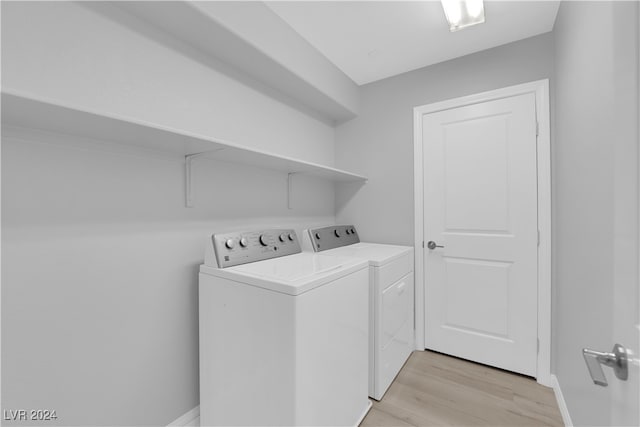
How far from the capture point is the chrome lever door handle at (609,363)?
1.92 feet

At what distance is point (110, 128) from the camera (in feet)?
3.42

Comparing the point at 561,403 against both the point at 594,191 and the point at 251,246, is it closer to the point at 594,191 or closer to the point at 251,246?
the point at 594,191

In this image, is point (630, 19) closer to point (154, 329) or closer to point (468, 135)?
point (468, 135)

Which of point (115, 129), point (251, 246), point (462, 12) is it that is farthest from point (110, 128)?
point (462, 12)

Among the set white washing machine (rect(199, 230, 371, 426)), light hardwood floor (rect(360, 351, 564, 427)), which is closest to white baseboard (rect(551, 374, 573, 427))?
light hardwood floor (rect(360, 351, 564, 427))

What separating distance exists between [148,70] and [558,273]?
2.68 metres

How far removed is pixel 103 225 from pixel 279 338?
0.91 meters

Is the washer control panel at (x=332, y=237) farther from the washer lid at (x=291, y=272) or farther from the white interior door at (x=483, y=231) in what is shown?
the white interior door at (x=483, y=231)

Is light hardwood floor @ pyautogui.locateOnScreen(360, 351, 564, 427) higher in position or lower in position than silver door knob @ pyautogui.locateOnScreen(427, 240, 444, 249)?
lower

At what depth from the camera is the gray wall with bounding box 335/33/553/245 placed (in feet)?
6.57

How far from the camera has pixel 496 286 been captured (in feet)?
6.73

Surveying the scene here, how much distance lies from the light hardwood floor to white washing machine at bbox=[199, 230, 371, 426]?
0.24 meters

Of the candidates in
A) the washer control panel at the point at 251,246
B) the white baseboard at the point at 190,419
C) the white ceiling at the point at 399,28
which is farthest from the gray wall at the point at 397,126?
the white baseboard at the point at 190,419

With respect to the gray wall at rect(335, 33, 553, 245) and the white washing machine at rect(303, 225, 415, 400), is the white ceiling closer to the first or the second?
the gray wall at rect(335, 33, 553, 245)
